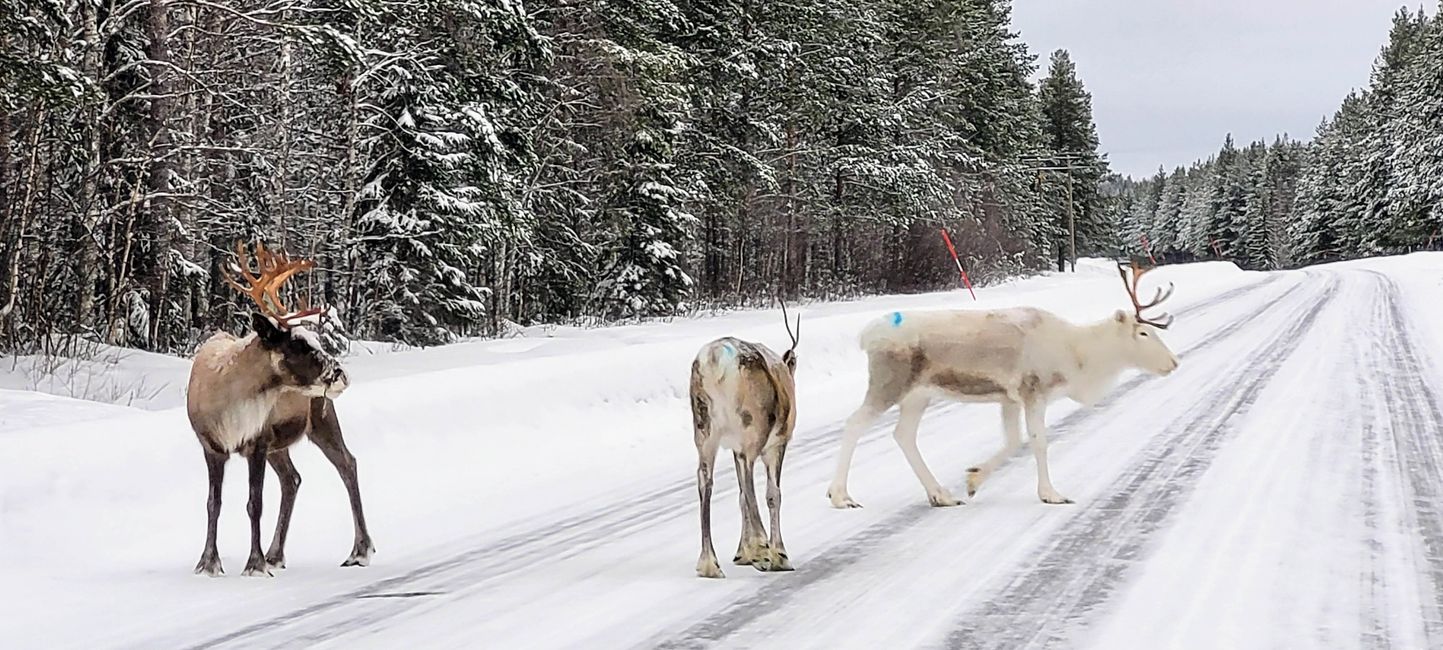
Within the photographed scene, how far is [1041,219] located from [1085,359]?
5580 cm

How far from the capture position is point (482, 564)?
238 inches

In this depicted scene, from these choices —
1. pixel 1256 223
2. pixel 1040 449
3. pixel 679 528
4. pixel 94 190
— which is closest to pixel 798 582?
pixel 679 528

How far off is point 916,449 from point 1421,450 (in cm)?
460

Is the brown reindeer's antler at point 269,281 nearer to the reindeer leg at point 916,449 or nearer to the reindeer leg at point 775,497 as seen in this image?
the reindeer leg at point 775,497

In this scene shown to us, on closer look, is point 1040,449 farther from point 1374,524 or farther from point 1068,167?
point 1068,167

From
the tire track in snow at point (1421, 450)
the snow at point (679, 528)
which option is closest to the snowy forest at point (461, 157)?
the snow at point (679, 528)

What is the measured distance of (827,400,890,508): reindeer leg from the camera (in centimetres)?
755

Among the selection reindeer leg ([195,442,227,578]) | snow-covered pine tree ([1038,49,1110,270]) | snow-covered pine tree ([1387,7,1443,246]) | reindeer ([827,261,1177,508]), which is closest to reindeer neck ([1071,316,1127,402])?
reindeer ([827,261,1177,508])

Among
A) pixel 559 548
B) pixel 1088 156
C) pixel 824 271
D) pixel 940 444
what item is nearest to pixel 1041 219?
pixel 1088 156

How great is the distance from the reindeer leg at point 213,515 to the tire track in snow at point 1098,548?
365 centimetres

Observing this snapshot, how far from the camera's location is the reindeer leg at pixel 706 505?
5664 millimetres

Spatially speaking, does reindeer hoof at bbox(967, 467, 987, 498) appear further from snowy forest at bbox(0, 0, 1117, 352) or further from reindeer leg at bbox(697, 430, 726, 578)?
snowy forest at bbox(0, 0, 1117, 352)

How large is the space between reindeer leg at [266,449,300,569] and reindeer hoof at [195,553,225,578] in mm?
232

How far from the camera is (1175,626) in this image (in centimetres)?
483
